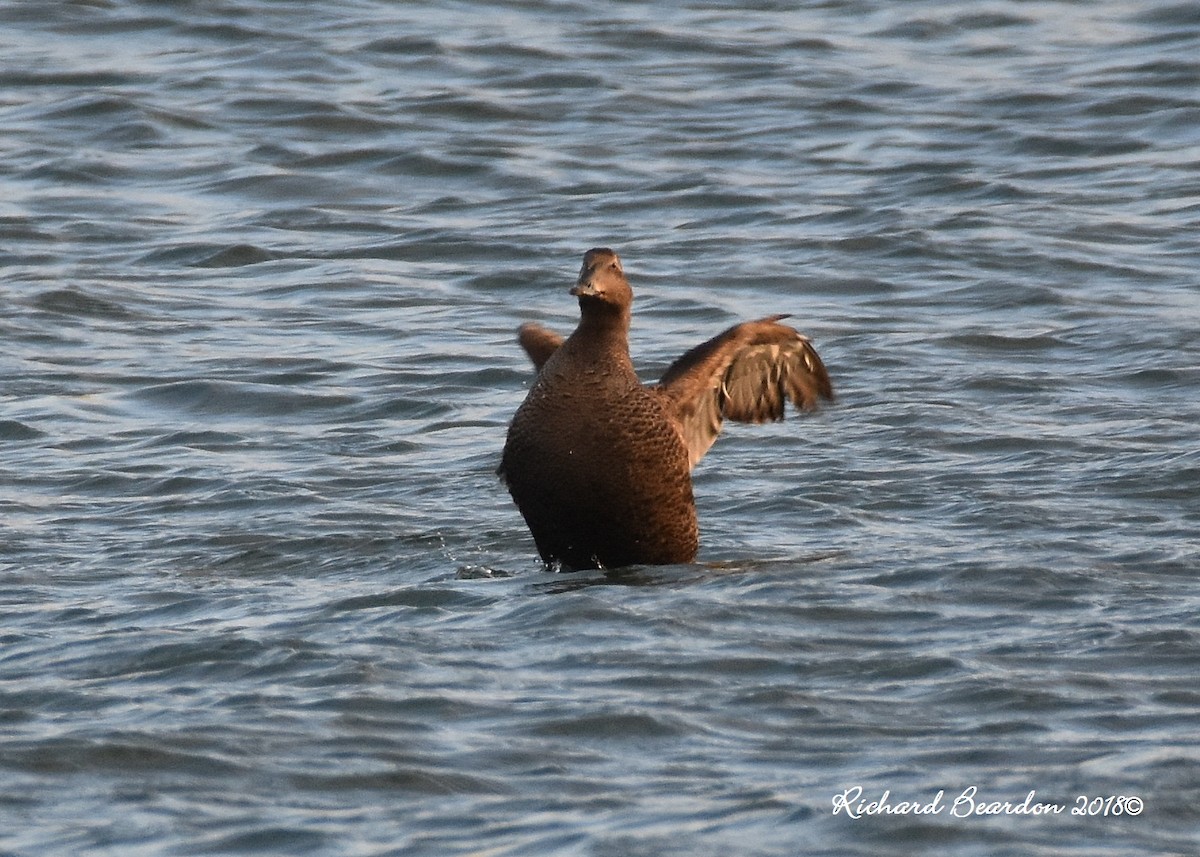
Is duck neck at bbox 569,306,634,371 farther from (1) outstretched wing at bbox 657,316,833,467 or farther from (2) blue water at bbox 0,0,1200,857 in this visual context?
(2) blue water at bbox 0,0,1200,857

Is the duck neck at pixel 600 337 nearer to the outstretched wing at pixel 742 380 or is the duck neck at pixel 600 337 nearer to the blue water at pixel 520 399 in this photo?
the outstretched wing at pixel 742 380

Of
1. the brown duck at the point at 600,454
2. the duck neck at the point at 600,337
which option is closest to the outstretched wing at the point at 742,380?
the brown duck at the point at 600,454

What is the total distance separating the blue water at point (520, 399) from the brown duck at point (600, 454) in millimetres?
180

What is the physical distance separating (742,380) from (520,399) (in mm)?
2438

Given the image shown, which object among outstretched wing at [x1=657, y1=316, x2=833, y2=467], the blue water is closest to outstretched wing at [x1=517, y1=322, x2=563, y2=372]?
outstretched wing at [x1=657, y1=316, x2=833, y2=467]

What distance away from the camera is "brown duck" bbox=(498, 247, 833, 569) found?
284 inches

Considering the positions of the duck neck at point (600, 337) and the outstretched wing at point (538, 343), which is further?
the outstretched wing at point (538, 343)

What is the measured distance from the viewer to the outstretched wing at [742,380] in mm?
7895

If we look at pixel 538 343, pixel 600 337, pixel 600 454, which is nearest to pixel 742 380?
pixel 538 343

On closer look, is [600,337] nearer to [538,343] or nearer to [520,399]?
[538,343]

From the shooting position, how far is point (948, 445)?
945cm

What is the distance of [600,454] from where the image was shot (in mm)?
7223

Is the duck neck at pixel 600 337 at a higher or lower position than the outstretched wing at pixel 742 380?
higher

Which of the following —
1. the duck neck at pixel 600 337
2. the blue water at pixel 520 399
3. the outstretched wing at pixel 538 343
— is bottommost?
the blue water at pixel 520 399
